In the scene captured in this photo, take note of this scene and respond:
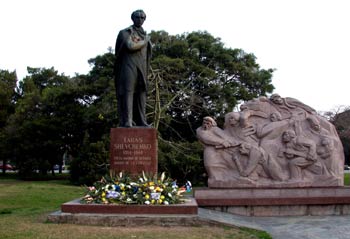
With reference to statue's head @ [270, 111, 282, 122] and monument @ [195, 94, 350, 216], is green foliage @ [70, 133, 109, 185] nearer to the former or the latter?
monument @ [195, 94, 350, 216]

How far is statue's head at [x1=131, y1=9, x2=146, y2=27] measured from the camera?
34.2 ft

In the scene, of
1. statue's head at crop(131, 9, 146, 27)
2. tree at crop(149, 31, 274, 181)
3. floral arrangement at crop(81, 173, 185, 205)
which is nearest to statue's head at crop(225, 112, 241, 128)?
floral arrangement at crop(81, 173, 185, 205)

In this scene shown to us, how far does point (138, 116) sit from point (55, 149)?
78.4 feet

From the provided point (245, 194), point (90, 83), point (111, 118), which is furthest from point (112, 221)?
point (90, 83)

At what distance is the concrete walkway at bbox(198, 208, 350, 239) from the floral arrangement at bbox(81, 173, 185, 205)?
0.77 m

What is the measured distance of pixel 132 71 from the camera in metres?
10.4

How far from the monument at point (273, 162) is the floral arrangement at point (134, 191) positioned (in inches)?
75.9

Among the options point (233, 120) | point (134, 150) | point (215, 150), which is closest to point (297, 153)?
point (233, 120)

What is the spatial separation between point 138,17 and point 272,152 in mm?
4687

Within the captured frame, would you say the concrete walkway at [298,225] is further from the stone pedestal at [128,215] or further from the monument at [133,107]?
the monument at [133,107]

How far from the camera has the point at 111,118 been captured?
25109 millimetres

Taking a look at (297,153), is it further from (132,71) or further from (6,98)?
(6,98)

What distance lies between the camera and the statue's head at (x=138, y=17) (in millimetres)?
10438

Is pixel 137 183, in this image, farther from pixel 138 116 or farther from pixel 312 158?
pixel 312 158
